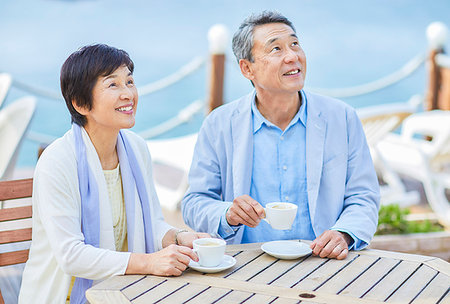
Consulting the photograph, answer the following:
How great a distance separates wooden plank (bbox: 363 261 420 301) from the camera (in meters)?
1.52

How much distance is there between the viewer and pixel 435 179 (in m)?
4.38

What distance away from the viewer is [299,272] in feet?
5.50

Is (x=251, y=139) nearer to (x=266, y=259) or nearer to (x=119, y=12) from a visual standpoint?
(x=266, y=259)

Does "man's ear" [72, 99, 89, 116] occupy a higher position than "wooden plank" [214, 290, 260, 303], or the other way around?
"man's ear" [72, 99, 89, 116]

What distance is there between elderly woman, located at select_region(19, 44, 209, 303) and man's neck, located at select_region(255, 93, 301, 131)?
21.1 inches

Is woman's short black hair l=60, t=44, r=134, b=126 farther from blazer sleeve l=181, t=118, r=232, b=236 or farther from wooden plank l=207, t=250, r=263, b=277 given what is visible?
wooden plank l=207, t=250, r=263, b=277

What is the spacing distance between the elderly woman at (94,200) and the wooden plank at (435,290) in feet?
2.04

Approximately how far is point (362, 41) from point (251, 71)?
14.2 meters

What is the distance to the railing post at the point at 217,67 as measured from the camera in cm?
475

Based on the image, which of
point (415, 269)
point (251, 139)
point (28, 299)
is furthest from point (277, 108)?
point (28, 299)

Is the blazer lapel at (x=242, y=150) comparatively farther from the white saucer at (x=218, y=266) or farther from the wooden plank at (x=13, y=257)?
the wooden plank at (x=13, y=257)

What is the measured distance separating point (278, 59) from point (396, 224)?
2.16 meters

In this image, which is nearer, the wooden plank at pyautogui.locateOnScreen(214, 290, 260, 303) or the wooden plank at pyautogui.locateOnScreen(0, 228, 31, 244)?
the wooden plank at pyautogui.locateOnScreen(214, 290, 260, 303)

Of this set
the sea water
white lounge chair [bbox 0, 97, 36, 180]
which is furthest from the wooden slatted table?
the sea water
